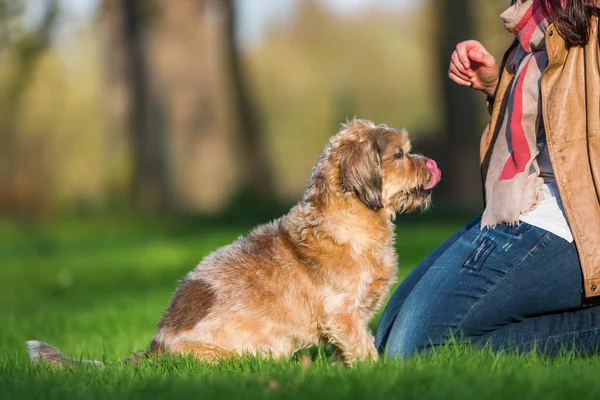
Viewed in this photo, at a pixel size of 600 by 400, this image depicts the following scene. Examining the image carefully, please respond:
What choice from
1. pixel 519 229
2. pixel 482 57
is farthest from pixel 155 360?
pixel 482 57

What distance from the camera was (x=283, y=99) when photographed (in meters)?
40.5

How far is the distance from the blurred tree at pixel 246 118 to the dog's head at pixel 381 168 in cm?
1858

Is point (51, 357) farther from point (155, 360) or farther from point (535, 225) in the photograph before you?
point (535, 225)

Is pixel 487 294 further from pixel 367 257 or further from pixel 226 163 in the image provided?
pixel 226 163

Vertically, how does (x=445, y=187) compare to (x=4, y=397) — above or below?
below

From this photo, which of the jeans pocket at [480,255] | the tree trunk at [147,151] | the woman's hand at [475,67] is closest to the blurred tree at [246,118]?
the tree trunk at [147,151]

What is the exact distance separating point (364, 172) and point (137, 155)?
18917 mm

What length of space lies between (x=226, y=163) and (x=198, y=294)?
19449 millimetres

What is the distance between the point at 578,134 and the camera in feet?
17.1

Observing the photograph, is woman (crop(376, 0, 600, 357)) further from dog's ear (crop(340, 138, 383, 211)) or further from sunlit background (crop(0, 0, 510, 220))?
sunlit background (crop(0, 0, 510, 220))

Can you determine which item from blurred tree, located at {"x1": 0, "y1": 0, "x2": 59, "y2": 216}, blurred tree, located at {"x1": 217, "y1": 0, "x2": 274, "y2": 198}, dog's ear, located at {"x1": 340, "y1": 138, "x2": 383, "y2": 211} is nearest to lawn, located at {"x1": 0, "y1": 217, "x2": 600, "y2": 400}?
dog's ear, located at {"x1": 340, "y1": 138, "x2": 383, "y2": 211}

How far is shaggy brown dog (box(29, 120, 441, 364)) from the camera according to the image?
18.2 feet

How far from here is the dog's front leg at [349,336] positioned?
18.2 feet

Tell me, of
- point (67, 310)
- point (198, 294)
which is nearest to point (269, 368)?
point (198, 294)
